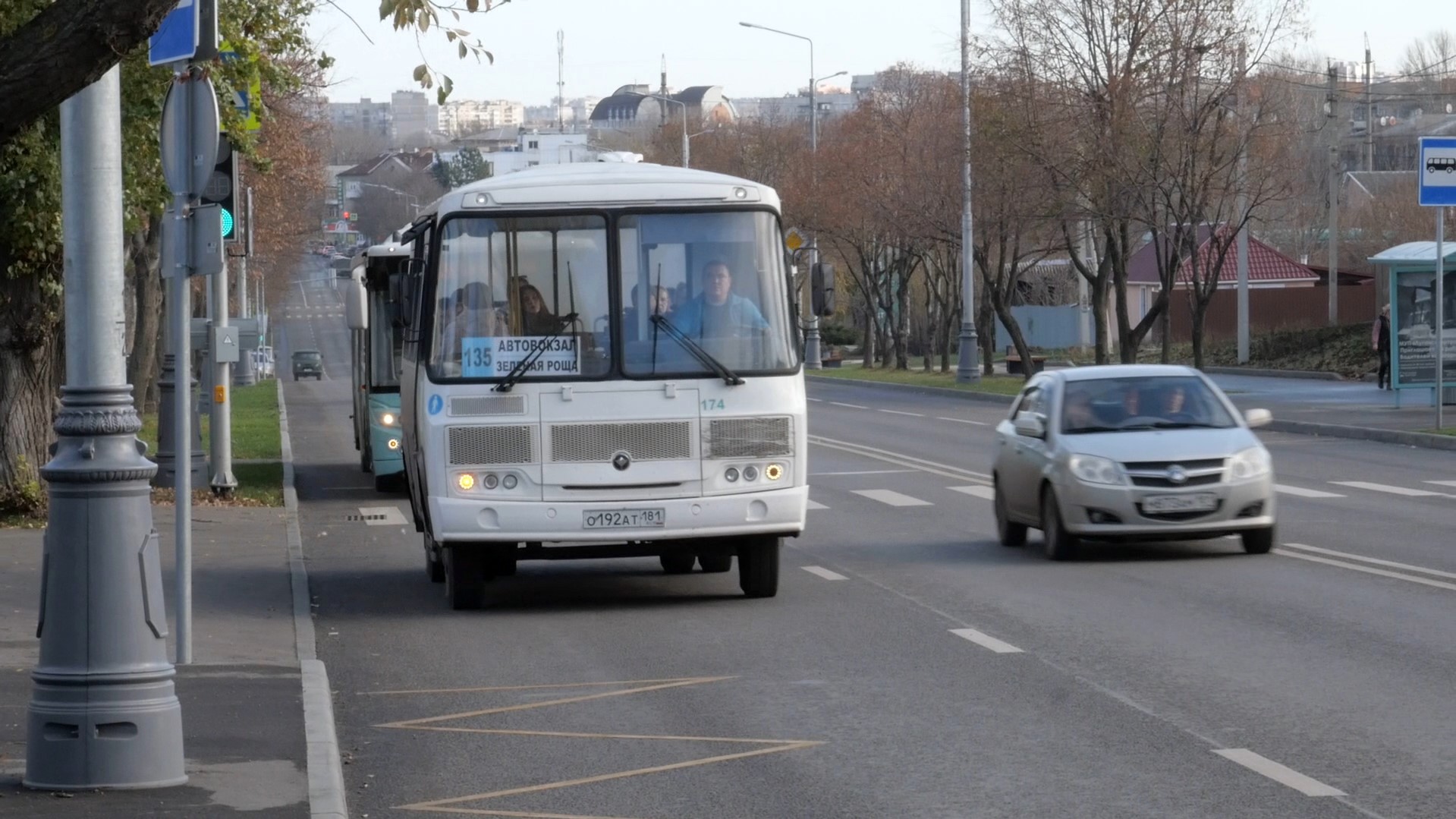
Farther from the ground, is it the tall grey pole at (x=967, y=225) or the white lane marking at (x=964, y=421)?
the tall grey pole at (x=967, y=225)

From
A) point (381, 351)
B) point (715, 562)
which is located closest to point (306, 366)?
point (381, 351)

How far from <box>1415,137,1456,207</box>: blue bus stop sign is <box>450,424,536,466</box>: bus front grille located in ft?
58.9

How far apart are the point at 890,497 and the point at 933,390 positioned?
28.6 meters

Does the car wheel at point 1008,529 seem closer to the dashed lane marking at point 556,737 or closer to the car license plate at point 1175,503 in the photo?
the car license plate at point 1175,503

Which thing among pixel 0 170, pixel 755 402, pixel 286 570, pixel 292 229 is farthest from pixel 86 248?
pixel 292 229

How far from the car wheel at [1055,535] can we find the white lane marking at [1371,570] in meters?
1.58

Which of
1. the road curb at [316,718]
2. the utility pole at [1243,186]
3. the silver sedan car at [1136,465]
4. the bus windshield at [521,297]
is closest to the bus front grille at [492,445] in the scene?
the bus windshield at [521,297]

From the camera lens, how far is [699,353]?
12.7 m

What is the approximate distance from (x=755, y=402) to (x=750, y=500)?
61 centimetres

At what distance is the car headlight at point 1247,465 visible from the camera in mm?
14773

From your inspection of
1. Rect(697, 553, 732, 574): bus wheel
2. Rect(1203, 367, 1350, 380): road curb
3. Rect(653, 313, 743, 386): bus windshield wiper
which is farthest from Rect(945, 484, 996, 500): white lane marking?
Rect(1203, 367, 1350, 380): road curb

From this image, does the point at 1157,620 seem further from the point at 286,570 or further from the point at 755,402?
the point at 286,570

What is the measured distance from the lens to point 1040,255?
58188 mm

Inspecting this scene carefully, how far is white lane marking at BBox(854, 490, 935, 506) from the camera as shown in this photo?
20.9 meters
